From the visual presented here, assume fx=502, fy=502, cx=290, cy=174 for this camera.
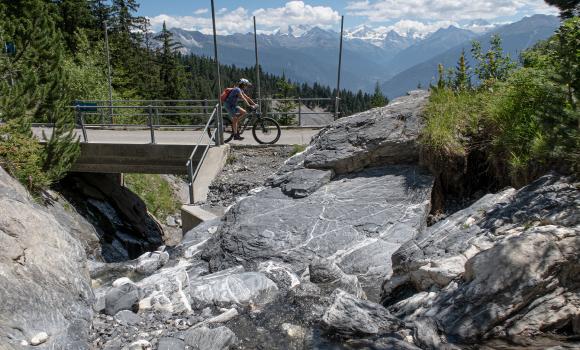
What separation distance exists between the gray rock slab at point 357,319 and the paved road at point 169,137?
9637 mm

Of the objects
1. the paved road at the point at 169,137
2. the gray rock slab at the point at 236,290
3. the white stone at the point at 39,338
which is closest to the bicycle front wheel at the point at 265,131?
the paved road at the point at 169,137

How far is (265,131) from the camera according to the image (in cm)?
1462

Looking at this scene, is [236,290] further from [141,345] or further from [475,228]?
[475,228]

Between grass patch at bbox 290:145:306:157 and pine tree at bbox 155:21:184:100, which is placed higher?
pine tree at bbox 155:21:184:100

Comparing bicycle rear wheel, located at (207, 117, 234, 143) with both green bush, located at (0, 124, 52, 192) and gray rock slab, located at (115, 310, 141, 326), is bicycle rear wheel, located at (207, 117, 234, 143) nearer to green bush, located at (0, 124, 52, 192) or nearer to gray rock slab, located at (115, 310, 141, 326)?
green bush, located at (0, 124, 52, 192)

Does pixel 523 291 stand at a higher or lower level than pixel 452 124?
lower

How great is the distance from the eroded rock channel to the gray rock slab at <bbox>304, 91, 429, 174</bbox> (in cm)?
3

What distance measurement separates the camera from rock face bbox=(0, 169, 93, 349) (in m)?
4.92

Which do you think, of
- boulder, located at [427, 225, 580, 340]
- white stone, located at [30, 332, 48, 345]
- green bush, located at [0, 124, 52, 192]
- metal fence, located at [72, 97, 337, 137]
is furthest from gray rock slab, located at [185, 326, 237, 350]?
metal fence, located at [72, 97, 337, 137]

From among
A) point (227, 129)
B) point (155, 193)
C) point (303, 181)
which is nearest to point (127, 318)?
point (303, 181)

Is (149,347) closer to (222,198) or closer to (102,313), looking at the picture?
(102,313)

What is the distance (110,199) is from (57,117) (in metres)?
5.30

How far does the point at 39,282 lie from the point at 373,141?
6159mm

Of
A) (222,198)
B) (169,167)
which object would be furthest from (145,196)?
(222,198)
